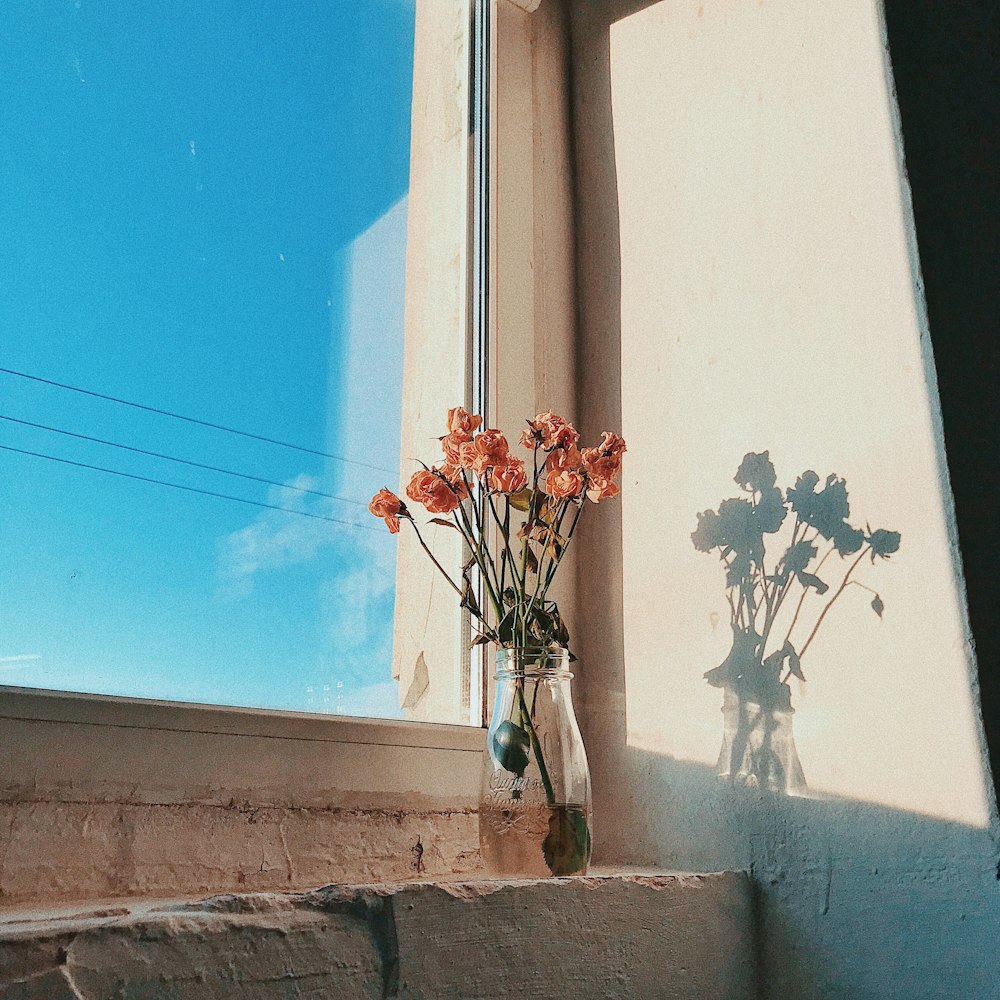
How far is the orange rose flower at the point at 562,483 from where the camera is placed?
3.53 feet

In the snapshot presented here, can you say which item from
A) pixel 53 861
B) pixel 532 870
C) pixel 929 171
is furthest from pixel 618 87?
pixel 53 861

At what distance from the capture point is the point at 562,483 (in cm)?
108

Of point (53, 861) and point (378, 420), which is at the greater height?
point (378, 420)

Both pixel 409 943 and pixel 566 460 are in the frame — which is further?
pixel 566 460

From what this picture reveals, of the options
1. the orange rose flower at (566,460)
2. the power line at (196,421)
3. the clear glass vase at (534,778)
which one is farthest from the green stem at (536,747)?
the power line at (196,421)

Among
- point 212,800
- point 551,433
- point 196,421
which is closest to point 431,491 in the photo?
point 551,433

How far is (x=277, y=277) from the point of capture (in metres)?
1.15

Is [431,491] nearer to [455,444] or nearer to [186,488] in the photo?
[455,444]

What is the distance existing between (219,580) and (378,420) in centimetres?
30

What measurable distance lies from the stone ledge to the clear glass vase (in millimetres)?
65

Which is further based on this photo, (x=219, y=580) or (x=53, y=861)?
(x=219, y=580)

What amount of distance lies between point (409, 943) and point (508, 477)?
472mm

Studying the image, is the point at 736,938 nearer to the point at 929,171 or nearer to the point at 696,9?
the point at 929,171

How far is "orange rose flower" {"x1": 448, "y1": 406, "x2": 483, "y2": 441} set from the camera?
3.52ft
